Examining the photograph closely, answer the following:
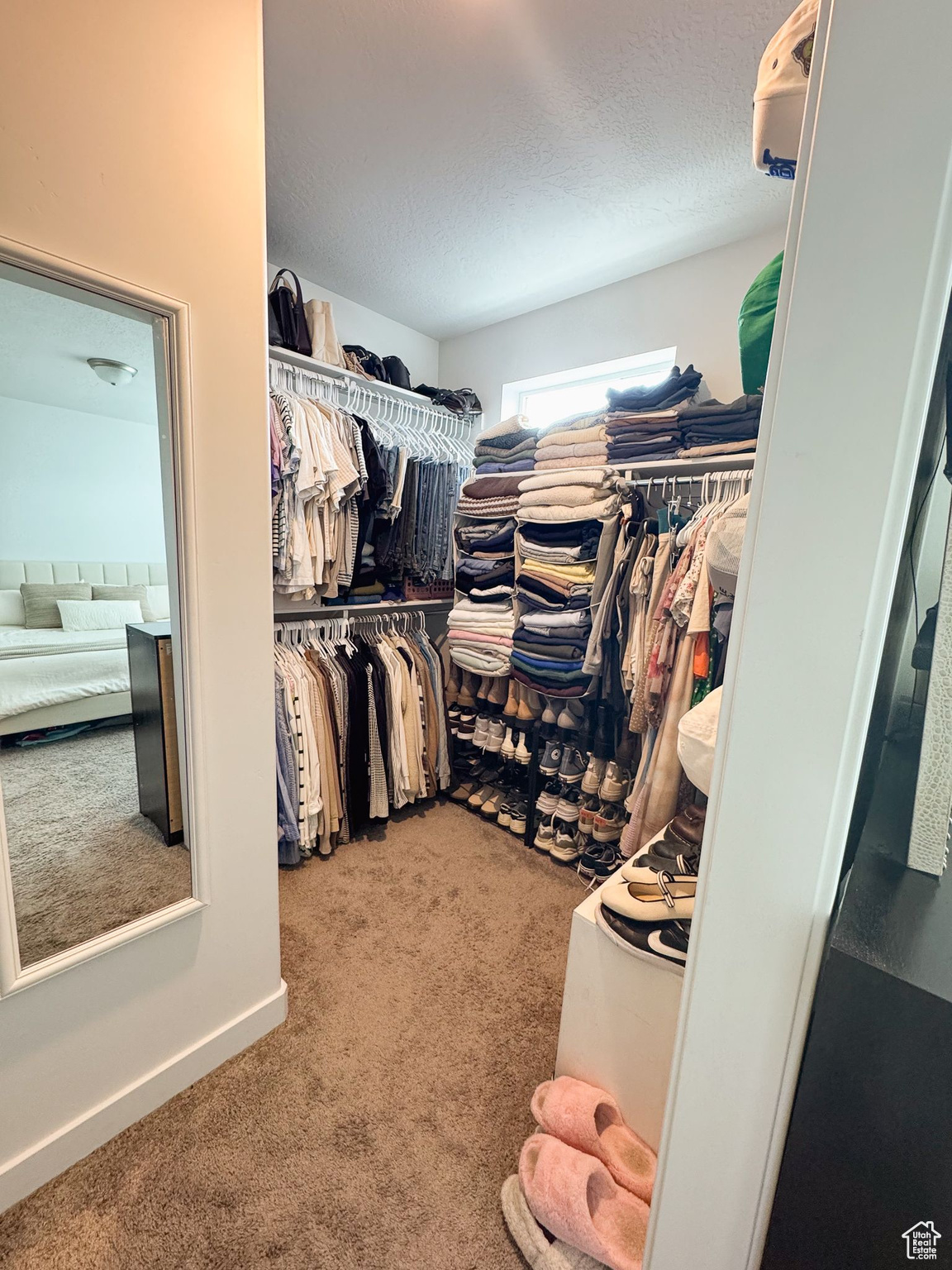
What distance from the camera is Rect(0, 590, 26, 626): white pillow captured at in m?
0.98

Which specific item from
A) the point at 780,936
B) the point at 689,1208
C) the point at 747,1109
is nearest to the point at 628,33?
the point at 780,936

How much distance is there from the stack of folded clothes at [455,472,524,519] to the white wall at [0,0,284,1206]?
49.6 inches

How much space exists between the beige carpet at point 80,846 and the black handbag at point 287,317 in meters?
1.68

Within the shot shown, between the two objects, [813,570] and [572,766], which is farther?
[572,766]

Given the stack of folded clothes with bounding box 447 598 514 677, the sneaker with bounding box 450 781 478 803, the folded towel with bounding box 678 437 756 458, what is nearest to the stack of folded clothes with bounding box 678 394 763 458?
the folded towel with bounding box 678 437 756 458

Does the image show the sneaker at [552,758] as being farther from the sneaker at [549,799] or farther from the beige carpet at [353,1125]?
the beige carpet at [353,1125]

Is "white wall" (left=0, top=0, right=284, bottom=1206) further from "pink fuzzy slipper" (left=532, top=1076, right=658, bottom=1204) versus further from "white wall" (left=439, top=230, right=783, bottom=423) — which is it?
"white wall" (left=439, top=230, right=783, bottom=423)

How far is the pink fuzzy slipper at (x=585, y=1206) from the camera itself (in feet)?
2.98

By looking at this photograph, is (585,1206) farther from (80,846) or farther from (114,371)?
(114,371)

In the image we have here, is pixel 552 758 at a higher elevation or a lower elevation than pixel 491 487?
lower

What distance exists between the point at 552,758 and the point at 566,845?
0.39 metres

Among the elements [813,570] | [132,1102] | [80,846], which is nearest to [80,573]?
[80,846]

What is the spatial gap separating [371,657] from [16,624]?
144 centimetres

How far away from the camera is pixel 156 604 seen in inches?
45.5
